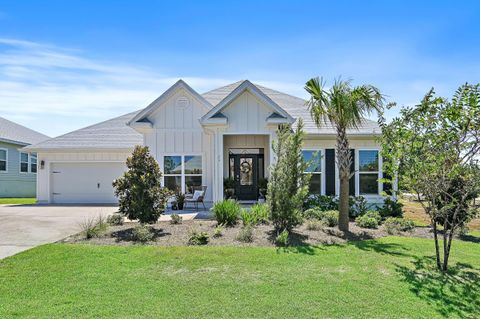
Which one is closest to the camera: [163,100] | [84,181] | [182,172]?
[163,100]

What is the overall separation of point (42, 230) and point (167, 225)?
3.75 m

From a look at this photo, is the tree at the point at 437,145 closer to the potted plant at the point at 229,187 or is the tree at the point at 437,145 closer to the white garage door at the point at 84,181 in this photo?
the potted plant at the point at 229,187

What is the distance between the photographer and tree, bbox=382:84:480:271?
581cm

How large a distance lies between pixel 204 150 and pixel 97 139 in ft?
24.7

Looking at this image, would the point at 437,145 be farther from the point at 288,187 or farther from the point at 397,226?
the point at 397,226

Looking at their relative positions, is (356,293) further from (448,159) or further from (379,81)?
(379,81)

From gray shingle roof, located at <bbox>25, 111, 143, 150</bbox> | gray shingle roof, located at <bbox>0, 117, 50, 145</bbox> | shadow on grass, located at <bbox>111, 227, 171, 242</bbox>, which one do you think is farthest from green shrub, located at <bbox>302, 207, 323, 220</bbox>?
gray shingle roof, located at <bbox>0, 117, 50, 145</bbox>

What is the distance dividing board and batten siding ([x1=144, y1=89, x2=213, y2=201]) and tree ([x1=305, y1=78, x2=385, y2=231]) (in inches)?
266

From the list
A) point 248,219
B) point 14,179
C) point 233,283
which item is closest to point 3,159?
point 14,179

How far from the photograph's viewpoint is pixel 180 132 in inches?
627

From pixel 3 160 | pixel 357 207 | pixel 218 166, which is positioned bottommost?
pixel 357 207

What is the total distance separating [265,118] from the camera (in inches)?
546

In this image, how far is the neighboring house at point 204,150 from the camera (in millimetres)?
13828

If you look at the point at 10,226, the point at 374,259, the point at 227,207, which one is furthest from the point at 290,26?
the point at 10,226
